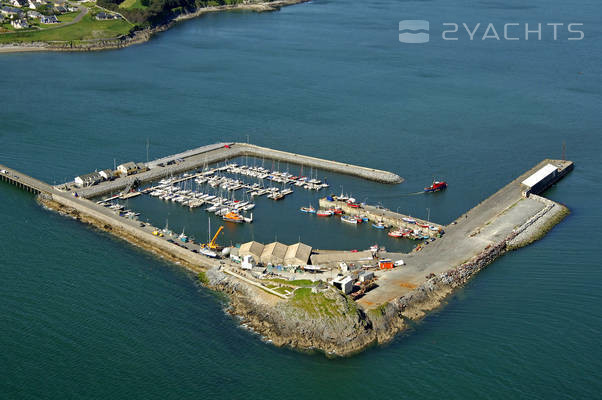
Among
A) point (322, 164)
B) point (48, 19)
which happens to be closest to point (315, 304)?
point (322, 164)

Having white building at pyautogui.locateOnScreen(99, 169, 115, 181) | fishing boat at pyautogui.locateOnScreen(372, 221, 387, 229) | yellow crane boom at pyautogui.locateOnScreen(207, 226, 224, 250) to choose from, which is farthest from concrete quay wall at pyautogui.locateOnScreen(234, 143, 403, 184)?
yellow crane boom at pyautogui.locateOnScreen(207, 226, 224, 250)

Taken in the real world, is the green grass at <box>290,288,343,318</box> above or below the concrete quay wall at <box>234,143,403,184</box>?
below

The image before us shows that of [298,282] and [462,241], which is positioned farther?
[462,241]

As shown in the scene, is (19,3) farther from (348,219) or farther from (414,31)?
(348,219)

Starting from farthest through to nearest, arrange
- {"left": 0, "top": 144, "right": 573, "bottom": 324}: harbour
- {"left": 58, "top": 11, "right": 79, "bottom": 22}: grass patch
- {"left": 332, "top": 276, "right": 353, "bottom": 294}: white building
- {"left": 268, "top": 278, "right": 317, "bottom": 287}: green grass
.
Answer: {"left": 58, "top": 11, "right": 79, "bottom": 22}: grass patch
{"left": 0, "top": 144, "right": 573, "bottom": 324}: harbour
{"left": 268, "top": 278, "right": 317, "bottom": 287}: green grass
{"left": 332, "top": 276, "right": 353, "bottom": 294}: white building

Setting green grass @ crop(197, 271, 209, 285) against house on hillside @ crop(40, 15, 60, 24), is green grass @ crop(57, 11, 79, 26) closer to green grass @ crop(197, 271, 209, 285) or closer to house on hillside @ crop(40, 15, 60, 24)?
house on hillside @ crop(40, 15, 60, 24)

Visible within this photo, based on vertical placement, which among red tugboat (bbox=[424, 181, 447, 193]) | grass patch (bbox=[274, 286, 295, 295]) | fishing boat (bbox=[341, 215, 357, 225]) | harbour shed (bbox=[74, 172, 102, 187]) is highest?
harbour shed (bbox=[74, 172, 102, 187])
